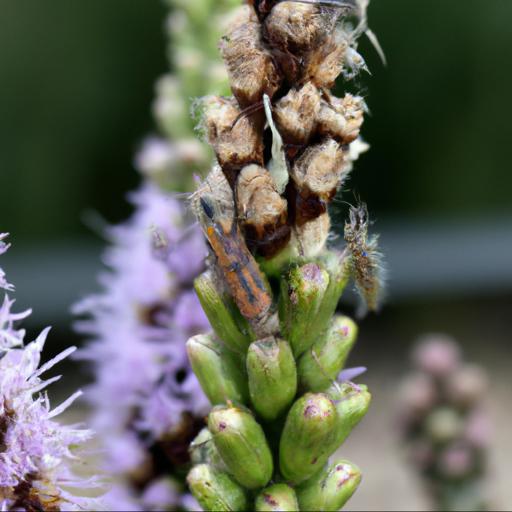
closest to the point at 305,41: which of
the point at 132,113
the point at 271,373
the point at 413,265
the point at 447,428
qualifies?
the point at 271,373

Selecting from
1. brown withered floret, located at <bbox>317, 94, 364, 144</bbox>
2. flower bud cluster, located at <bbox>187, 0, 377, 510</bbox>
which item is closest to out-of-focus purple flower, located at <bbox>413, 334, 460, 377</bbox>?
flower bud cluster, located at <bbox>187, 0, 377, 510</bbox>

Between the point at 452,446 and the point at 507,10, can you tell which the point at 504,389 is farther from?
the point at 452,446

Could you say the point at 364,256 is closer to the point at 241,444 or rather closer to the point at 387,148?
the point at 241,444

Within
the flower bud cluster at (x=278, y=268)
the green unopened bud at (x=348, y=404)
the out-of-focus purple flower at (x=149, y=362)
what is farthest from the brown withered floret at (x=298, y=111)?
the out-of-focus purple flower at (x=149, y=362)

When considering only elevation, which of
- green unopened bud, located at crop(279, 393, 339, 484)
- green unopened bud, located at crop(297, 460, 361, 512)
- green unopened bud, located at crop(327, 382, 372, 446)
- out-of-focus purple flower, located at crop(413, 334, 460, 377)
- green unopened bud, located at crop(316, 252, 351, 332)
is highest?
out-of-focus purple flower, located at crop(413, 334, 460, 377)

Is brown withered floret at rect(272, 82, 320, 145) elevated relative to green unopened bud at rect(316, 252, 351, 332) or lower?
elevated

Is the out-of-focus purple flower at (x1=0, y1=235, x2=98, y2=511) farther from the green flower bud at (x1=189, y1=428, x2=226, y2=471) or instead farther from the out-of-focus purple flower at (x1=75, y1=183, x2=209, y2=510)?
the out-of-focus purple flower at (x1=75, y1=183, x2=209, y2=510)

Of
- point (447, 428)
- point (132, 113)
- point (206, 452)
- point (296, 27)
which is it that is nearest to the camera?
point (296, 27)
